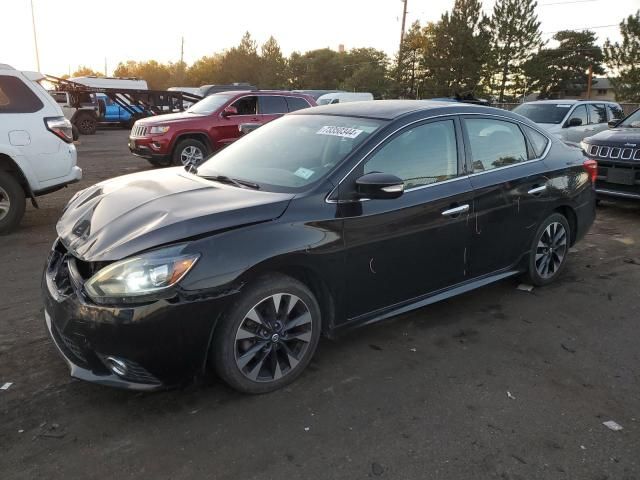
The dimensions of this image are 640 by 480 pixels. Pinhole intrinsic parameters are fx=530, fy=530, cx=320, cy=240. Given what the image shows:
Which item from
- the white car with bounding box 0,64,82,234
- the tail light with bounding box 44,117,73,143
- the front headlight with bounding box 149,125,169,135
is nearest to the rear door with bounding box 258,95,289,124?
the front headlight with bounding box 149,125,169,135

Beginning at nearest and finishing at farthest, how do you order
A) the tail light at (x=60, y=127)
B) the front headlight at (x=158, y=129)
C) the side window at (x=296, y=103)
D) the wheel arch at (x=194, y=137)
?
the tail light at (x=60, y=127) < the front headlight at (x=158, y=129) < the wheel arch at (x=194, y=137) < the side window at (x=296, y=103)

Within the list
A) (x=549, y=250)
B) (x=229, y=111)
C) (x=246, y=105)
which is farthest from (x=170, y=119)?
(x=549, y=250)

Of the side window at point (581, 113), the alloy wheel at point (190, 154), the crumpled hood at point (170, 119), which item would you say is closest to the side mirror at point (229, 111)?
the crumpled hood at point (170, 119)

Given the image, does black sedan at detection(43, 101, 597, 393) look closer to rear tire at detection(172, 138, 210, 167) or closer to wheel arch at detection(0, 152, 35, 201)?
wheel arch at detection(0, 152, 35, 201)

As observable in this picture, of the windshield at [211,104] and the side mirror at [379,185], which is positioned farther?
the windshield at [211,104]

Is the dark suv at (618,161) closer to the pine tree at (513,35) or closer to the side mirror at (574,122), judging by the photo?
the side mirror at (574,122)

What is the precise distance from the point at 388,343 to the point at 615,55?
135 feet

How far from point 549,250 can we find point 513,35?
46180 mm

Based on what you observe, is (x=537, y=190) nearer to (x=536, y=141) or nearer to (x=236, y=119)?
(x=536, y=141)

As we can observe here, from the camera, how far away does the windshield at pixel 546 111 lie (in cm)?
1170

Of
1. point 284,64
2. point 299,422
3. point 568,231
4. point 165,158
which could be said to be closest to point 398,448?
point 299,422

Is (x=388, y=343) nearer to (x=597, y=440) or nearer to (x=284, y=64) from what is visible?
(x=597, y=440)

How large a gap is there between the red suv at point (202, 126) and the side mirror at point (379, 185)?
824 cm

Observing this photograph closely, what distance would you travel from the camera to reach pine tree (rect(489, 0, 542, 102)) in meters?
44.9
